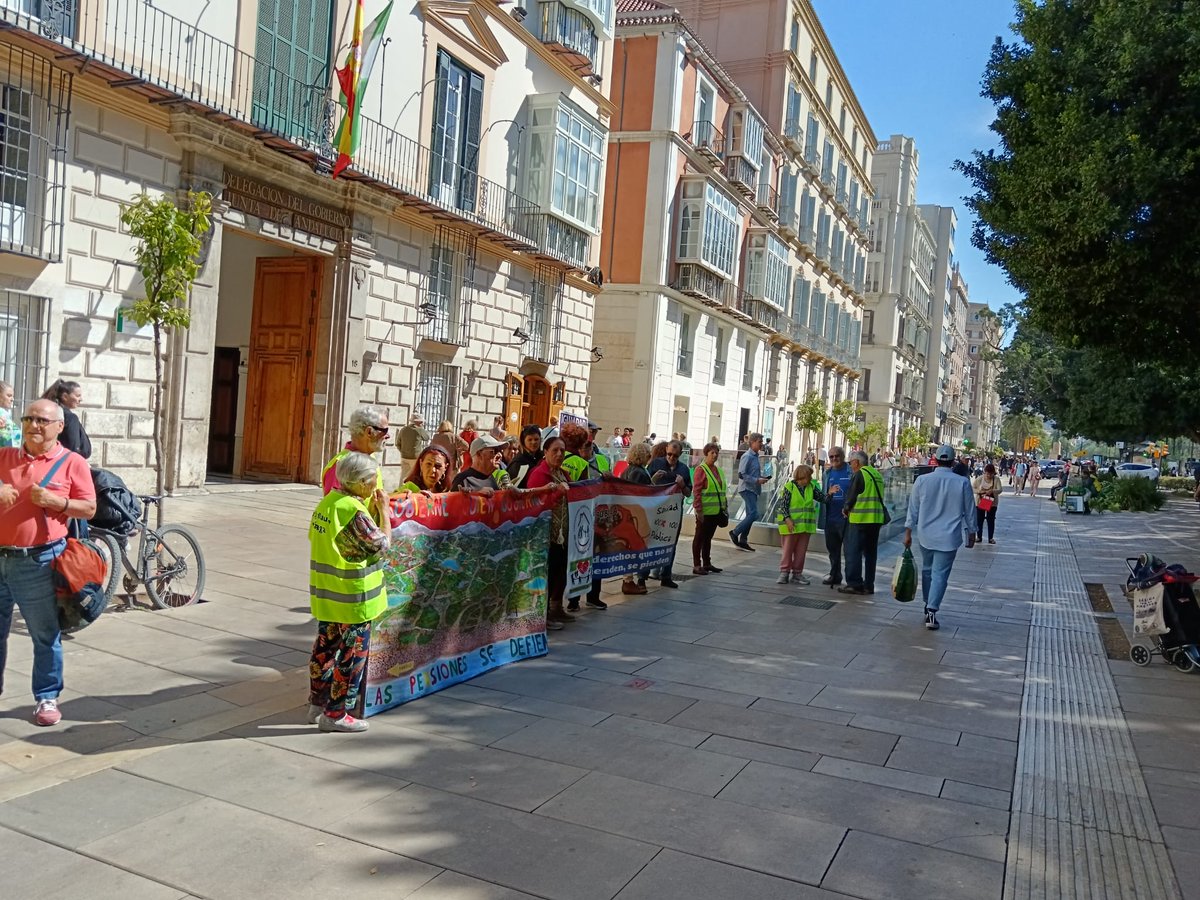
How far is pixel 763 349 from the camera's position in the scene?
3781 centimetres

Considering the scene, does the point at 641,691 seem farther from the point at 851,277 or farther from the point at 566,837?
the point at 851,277

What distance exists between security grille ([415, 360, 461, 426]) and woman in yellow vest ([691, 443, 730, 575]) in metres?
7.95

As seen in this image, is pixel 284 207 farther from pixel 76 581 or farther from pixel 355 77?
pixel 76 581

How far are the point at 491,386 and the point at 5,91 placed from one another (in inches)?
419

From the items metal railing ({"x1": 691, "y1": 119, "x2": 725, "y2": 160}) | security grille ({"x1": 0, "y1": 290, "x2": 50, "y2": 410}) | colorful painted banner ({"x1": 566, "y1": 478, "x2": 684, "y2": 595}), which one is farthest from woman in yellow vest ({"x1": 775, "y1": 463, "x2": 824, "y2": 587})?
metal railing ({"x1": 691, "y1": 119, "x2": 725, "y2": 160})

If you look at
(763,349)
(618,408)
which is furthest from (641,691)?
(763,349)

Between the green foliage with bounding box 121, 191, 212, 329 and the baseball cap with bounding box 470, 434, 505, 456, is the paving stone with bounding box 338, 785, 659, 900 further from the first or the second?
the green foliage with bounding box 121, 191, 212, 329

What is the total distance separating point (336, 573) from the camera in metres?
5.04

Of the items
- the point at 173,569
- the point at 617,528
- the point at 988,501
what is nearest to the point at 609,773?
the point at 173,569

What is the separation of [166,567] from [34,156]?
6.49 m

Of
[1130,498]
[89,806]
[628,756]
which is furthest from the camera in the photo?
[1130,498]

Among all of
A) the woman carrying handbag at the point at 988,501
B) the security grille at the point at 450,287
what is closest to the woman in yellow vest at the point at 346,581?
the security grille at the point at 450,287

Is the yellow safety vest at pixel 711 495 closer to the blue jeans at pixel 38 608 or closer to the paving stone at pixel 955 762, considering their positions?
the paving stone at pixel 955 762

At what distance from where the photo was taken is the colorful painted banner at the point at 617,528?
862 cm
